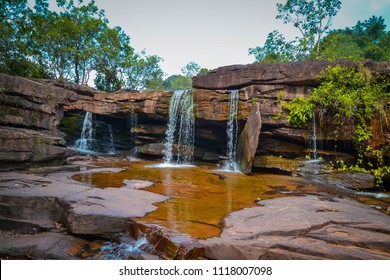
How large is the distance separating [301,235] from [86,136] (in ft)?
51.9

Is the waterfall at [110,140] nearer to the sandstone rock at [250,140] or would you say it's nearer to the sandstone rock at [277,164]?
the sandstone rock at [250,140]

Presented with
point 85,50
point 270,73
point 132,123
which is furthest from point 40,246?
point 85,50

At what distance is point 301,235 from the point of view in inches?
123

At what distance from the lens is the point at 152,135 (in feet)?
47.1

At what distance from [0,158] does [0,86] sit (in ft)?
8.26

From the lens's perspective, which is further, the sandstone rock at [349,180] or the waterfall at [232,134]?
the waterfall at [232,134]

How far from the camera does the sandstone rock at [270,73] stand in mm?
10312

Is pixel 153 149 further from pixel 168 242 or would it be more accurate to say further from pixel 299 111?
pixel 168 242

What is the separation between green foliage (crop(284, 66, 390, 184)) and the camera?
28.2 ft

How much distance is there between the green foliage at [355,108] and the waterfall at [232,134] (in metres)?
2.40

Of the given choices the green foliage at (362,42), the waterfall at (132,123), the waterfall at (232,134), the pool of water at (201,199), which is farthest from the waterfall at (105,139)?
the green foliage at (362,42)
